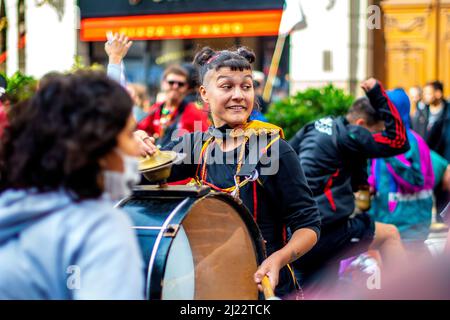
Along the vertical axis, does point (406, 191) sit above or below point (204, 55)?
below

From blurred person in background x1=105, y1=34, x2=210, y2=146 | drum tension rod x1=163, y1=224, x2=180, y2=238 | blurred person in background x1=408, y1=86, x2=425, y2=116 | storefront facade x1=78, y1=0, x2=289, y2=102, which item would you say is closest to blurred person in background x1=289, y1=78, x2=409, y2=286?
blurred person in background x1=105, y1=34, x2=210, y2=146

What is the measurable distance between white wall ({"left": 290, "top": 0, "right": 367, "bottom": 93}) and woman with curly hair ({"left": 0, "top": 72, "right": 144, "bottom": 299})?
31.0 feet

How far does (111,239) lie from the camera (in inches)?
65.1

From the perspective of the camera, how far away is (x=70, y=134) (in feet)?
5.57

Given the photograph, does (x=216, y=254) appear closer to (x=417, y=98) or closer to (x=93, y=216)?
(x=93, y=216)

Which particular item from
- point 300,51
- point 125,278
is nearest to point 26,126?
point 125,278

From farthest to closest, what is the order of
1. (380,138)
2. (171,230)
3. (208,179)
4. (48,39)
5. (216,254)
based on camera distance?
(48,39), (380,138), (208,179), (216,254), (171,230)

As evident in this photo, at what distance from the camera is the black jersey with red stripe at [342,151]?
459cm

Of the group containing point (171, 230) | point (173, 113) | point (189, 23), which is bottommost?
point (171, 230)

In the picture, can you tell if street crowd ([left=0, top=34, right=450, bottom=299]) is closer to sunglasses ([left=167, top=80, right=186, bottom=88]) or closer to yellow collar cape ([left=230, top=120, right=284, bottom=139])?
yellow collar cape ([left=230, top=120, right=284, bottom=139])

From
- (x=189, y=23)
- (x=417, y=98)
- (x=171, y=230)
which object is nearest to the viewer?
(x=171, y=230)

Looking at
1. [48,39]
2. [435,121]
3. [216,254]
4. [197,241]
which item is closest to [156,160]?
[197,241]

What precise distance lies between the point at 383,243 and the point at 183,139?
255 centimetres

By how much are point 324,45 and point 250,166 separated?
8.59 metres
